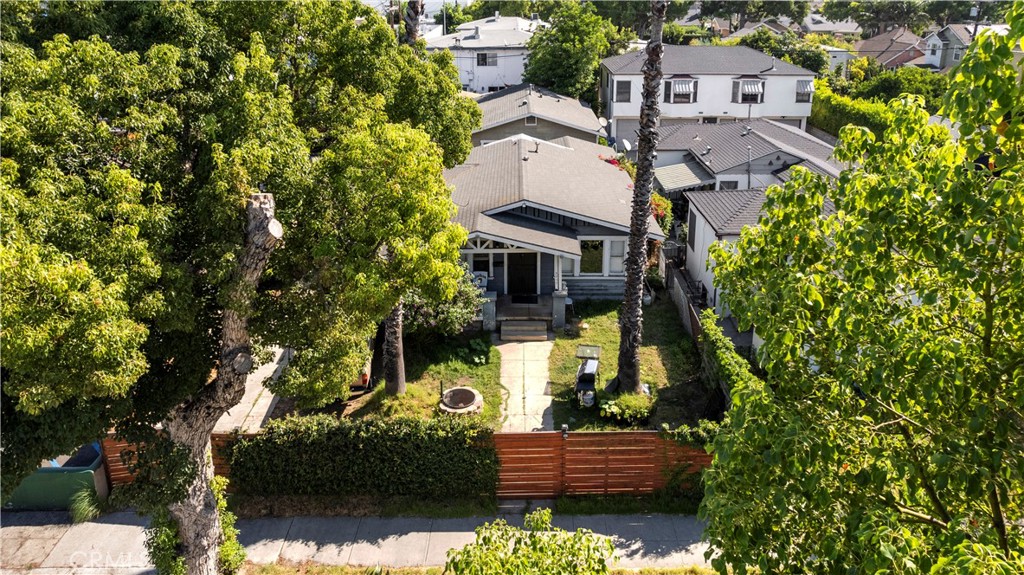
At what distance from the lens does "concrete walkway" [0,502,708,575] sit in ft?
41.7

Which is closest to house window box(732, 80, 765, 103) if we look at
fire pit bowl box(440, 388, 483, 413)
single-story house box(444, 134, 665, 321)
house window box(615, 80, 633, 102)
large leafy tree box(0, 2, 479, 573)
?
house window box(615, 80, 633, 102)

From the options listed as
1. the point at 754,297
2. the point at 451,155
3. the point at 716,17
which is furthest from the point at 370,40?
the point at 716,17

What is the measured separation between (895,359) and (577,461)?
897cm

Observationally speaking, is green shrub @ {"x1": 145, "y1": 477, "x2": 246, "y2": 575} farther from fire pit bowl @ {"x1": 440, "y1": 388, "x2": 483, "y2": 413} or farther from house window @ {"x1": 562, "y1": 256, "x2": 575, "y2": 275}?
house window @ {"x1": 562, "y1": 256, "x2": 575, "y2": 275}

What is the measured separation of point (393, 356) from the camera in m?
17.3

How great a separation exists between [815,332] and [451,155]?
491 inches

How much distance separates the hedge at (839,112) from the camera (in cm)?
4118

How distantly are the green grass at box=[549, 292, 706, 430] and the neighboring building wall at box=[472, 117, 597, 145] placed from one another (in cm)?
1581

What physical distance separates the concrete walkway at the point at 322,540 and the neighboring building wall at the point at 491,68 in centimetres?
4508

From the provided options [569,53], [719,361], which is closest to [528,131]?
[569,53]

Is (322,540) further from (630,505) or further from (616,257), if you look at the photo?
(616,257)

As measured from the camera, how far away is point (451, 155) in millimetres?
17672

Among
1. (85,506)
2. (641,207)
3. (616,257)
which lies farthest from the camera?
(616,257)

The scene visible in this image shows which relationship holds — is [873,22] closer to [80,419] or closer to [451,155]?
[451,155]
